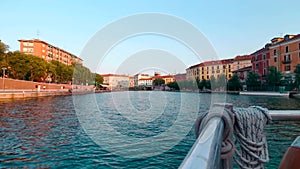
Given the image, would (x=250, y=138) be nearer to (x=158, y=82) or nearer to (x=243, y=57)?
(x=243, y=57)

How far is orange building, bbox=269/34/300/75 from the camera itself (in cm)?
→ 4169

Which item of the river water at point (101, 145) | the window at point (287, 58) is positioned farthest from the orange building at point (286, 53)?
the river water at point (101, 145)

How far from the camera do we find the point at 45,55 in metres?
79.2

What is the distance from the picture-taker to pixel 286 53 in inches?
1734

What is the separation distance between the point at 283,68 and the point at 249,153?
5003 centimetres

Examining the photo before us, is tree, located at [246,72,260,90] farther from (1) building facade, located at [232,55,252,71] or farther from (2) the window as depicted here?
(1) building facade, located at [232,55,252,71]

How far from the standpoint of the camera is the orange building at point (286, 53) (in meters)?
41.7

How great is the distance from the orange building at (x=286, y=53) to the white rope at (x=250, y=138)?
46.3 m

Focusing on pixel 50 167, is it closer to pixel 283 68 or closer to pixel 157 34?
pixel 157 34

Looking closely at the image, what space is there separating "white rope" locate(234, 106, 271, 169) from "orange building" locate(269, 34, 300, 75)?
46.3 meters

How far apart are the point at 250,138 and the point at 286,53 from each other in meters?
49.1

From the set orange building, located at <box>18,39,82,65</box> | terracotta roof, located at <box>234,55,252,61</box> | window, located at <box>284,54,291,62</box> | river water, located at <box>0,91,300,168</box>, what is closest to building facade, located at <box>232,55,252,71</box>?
terracotta roof, located at <box>234,55,252,61</box>

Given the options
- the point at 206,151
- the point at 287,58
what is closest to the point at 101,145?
the point at 206,151

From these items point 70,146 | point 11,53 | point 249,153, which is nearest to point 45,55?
point 11,53
